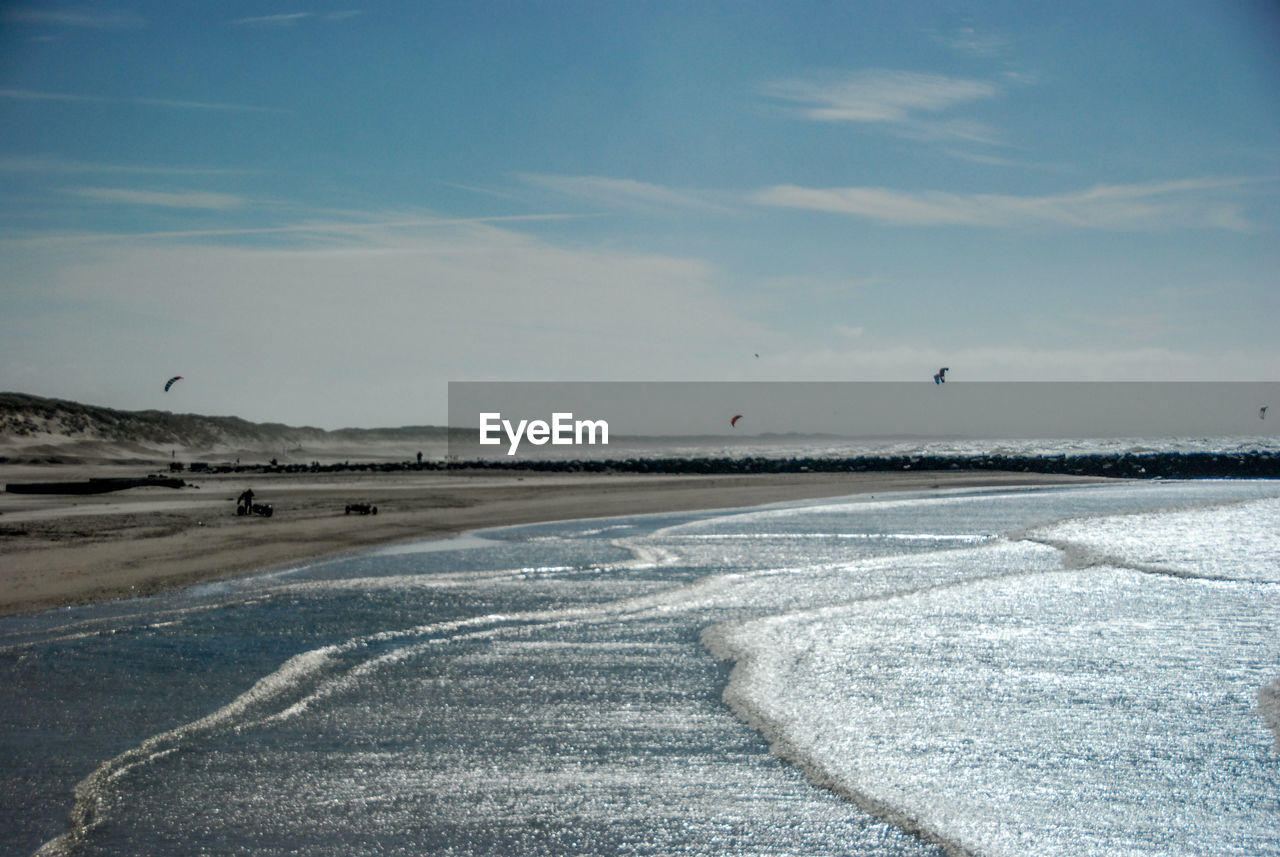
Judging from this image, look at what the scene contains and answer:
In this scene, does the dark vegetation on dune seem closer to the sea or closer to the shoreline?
the shoreline

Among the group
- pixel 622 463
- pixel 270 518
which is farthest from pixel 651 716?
pixel 622 463

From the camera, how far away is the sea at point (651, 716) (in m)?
6.17

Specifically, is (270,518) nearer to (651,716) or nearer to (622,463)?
(651,716)

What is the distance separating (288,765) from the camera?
23.5 feet

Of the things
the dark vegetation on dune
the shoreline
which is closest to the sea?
the shoreline

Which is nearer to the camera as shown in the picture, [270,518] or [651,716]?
[651,716]

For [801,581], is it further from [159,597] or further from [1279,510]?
[1279,510]

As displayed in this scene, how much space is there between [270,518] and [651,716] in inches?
714

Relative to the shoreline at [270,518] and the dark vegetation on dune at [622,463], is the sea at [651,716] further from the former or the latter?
the dark vegetation on dune at [622,463]

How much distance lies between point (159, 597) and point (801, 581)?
9.08 metres

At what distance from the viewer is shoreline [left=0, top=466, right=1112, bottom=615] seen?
15648 millimetres

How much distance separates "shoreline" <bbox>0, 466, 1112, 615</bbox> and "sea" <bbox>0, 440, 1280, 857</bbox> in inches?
69.1

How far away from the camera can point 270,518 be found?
2433 centimetres

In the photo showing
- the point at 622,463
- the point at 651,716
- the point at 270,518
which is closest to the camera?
the point at 651,716
